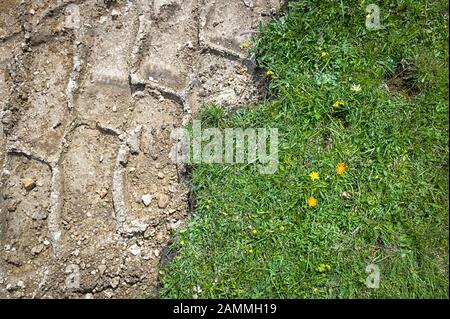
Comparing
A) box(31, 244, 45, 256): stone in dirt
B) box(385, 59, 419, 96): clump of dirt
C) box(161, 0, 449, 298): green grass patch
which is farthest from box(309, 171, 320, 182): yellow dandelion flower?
box(31, 244, 45, 256): stone in dirt

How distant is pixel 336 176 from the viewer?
97.6 inches

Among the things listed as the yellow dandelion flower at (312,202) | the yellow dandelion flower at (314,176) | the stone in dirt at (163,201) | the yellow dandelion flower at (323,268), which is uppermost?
the yellow dandelion flower at (314,176)

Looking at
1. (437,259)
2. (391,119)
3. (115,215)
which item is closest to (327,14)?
(391,119)

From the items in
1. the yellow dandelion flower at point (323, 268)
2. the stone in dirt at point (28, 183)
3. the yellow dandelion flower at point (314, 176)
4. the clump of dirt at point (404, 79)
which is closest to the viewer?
the yellow dandelion flower at point (323, 268)

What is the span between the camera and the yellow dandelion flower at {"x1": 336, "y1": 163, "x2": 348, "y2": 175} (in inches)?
97.7

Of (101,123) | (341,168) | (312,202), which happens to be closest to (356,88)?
(341,168)

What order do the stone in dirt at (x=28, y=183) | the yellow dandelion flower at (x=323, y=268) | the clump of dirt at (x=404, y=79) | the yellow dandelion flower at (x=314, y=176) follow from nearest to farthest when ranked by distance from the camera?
1. the yellow dandelion flower at (x=323, y=268)
2. the yellow dandelion flower at (x=314, y=176)
3. the clump of dirt at (x=404, y=79)
4. the stone in dirt at (x=28, y=183)

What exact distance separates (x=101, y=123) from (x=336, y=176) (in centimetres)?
142

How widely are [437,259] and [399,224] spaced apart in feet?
0.82

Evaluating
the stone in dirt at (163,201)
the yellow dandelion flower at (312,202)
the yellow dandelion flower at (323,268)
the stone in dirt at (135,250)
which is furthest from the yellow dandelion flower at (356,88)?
the stone in dirt at (135,250)

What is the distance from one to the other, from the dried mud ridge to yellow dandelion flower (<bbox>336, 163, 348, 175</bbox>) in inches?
24.9

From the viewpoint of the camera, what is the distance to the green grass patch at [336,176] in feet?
7.75

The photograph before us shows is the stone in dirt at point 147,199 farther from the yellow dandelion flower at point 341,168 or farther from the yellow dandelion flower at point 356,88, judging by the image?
the yellow dandelion flower at point 356,88

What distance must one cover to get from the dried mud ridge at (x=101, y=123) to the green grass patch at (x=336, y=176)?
17 centimetres
